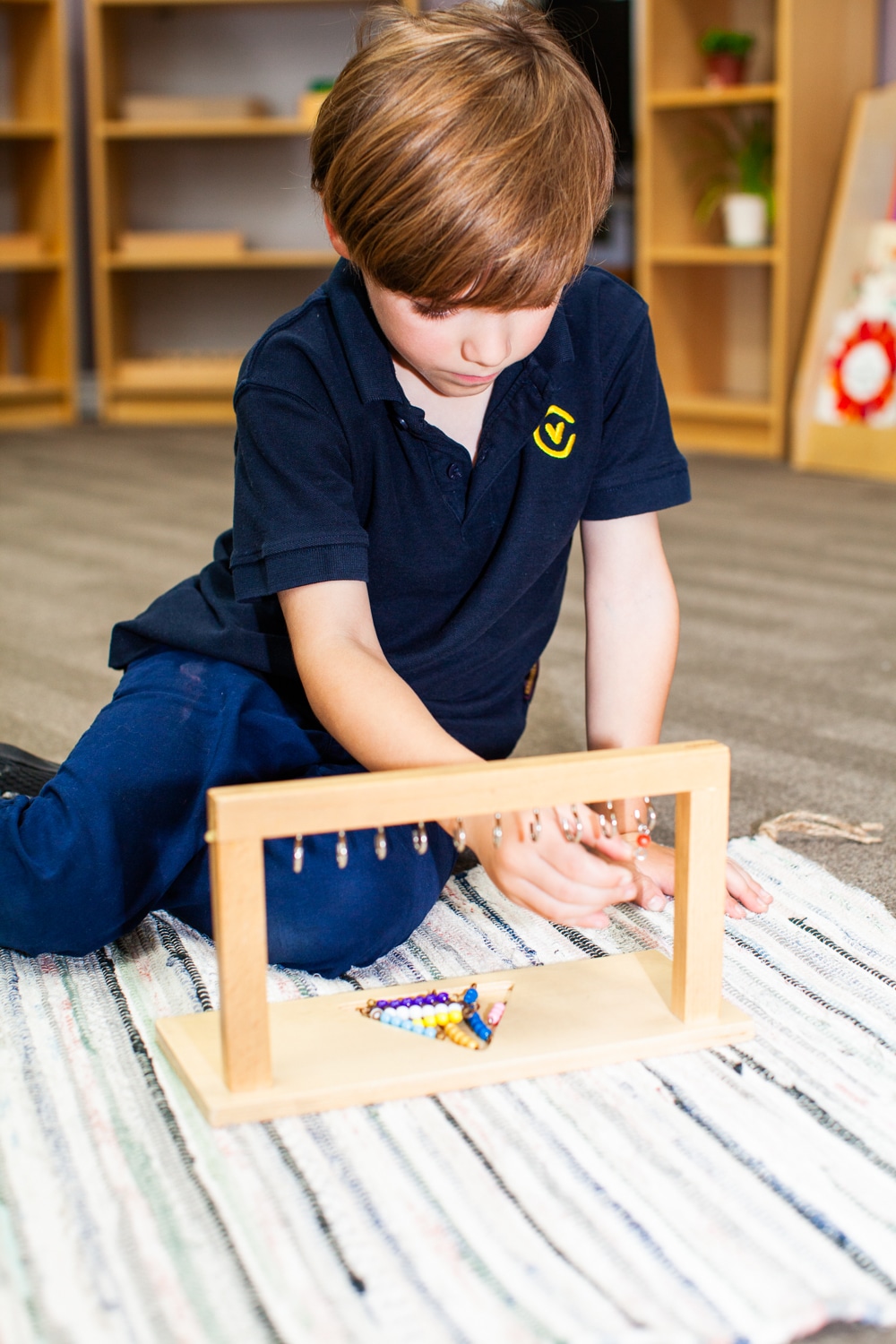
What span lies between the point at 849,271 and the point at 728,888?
88.3 inches

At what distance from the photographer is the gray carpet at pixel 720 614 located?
1207 mm

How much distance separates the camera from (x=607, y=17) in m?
3.12

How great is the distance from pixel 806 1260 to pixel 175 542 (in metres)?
1.80

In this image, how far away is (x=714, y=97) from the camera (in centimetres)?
292

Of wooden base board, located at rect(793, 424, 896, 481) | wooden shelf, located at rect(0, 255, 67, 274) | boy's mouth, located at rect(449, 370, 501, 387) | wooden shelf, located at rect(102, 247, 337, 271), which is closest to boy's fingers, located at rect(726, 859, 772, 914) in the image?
boy's mouth, located at rect(449, 370, 501, 387)

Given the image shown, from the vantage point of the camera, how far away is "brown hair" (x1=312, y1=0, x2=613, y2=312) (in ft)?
2.22

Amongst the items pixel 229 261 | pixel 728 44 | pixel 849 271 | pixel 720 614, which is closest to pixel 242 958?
pixel 720 614

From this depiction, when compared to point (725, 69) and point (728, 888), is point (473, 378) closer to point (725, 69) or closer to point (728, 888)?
point (728, 888)

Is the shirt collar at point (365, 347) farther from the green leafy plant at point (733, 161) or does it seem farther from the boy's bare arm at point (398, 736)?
the green leafy plant at point (733, 161)

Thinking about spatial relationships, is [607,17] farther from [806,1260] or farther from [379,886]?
[806,1260]

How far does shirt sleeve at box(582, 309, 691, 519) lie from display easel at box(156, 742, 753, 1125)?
28 centimetres

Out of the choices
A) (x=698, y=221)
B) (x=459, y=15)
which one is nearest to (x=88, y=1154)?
(x=459, y=15)

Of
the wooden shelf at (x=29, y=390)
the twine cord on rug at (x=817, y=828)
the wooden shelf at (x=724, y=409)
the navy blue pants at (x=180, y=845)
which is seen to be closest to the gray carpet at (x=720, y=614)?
the twine cord on rug at (x=817, y=828)

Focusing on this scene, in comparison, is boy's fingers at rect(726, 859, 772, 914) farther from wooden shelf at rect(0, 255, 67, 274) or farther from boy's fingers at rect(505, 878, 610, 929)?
wooden shelf at rect(0, 255, 67, 274)
